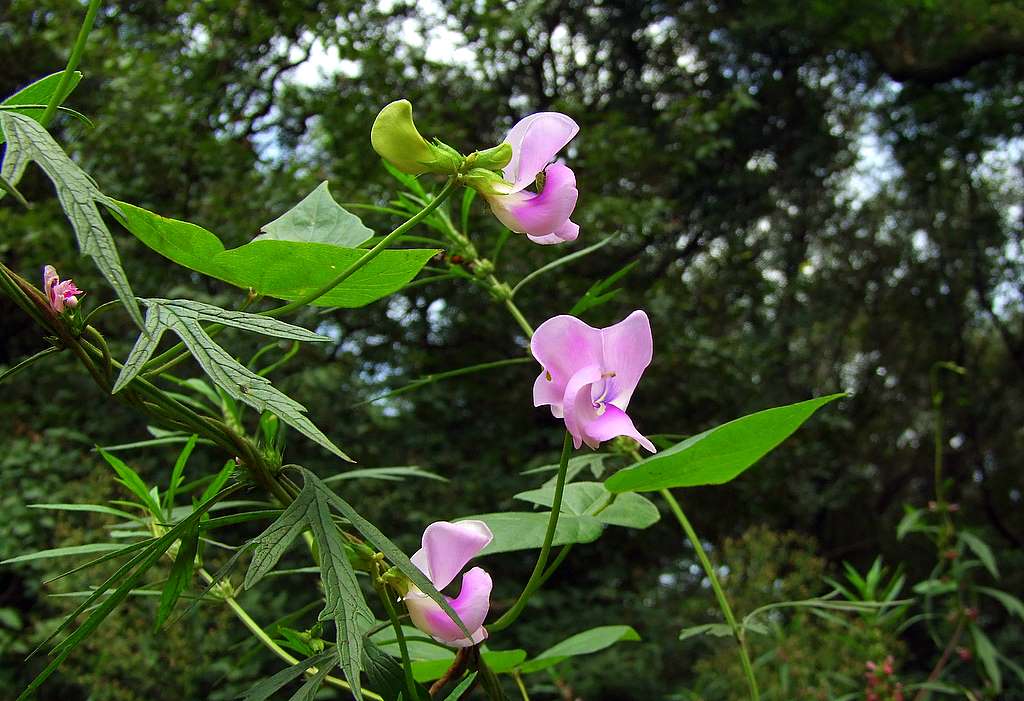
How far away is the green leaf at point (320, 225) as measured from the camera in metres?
0.34

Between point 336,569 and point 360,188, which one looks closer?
point 336,569

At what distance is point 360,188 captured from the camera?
2.50 meters

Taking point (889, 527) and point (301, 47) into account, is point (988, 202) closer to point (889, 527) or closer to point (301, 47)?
point (889, 527)

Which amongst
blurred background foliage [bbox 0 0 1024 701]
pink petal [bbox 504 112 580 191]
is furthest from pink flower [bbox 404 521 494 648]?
blurred background foliage [bbox 0 0 1024 701]

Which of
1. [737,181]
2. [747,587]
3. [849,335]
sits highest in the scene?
[737,181]

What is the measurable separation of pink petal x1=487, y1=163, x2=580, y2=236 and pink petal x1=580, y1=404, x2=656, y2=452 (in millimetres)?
63

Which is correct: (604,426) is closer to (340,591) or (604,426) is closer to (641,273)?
(340,591)

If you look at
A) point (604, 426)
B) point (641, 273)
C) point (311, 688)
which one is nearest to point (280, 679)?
point (311, 688)

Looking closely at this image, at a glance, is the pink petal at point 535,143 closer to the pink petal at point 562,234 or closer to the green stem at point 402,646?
the pink petal at point 562,234

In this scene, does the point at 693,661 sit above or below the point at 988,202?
below

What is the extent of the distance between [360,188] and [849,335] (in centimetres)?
239

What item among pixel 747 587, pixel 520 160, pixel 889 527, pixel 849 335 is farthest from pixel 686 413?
pixel 520 160

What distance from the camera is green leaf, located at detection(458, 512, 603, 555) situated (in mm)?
327

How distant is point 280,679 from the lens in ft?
0.84
